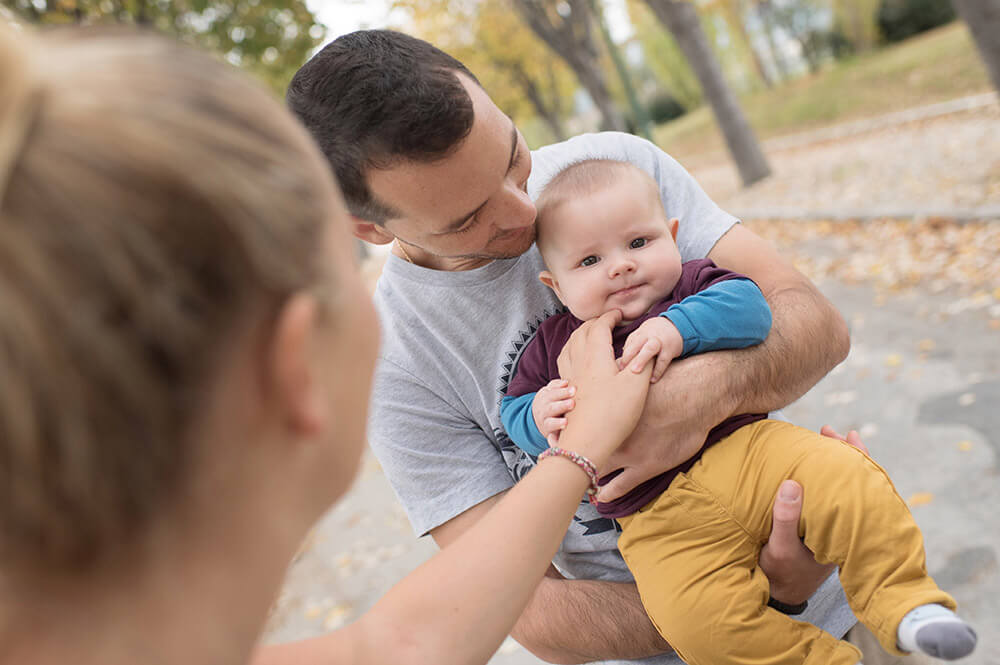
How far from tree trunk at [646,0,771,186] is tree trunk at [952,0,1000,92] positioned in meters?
6.28

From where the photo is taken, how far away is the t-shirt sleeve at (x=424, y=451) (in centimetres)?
227

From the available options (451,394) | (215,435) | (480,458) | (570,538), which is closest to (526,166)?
(451,394)

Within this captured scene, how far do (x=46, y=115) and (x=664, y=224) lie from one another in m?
1.84

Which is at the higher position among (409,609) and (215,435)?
(215,435)

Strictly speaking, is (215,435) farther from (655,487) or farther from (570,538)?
(570,538)

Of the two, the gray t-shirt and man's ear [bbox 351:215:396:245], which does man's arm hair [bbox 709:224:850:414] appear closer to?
the gray t-shirt

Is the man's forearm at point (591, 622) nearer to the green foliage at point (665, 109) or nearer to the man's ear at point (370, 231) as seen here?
the man's ear at point (370, 231)

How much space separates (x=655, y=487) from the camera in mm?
2066

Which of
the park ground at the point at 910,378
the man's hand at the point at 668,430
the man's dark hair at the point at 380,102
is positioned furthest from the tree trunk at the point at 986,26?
the man's hand at the point at 668,430

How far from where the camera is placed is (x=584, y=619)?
2.10 m

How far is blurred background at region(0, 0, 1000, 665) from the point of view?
14.2 ft

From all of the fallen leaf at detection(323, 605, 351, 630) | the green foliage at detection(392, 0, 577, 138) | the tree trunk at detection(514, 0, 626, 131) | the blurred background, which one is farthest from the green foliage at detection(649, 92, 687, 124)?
the fallen leaf at detection(323, 605, 351, 630)

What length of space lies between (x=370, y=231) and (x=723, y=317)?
1.15m

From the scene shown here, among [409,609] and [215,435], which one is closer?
[215,435]
